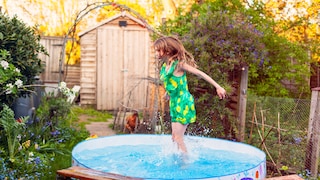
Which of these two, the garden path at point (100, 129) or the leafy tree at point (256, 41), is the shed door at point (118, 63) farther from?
the leafy tree at point (256, 41)

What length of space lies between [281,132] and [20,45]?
3860mm

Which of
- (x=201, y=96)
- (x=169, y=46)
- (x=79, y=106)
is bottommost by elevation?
(x=79, y=106)

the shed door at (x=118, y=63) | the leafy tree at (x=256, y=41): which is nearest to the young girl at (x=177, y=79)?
the leafy tree at (x=256, y=41)

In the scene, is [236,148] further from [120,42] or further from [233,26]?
[120,42]

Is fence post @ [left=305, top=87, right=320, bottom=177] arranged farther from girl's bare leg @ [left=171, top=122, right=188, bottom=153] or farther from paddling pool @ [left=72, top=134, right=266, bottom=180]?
girl's bare leg @ [left=171, top=122, right=188, bottom=153]

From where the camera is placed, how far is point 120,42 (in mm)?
12109

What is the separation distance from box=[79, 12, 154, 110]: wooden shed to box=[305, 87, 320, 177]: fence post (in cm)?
A: 750

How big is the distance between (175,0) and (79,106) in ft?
14.4

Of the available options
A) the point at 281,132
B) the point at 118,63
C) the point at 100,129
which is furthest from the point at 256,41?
the point at 118,63

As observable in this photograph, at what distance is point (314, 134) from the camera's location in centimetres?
475

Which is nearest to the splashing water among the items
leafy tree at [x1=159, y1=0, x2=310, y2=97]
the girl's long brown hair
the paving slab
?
the girl's long brown hair

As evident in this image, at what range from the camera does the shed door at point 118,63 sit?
12.0 metres

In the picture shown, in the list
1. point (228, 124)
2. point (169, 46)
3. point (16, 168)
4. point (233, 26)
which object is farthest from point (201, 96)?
point (16, 168)

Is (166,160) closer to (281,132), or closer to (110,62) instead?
(281,132)
